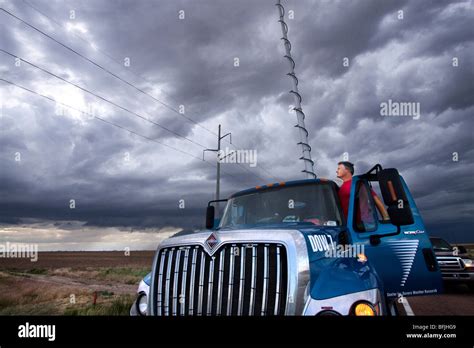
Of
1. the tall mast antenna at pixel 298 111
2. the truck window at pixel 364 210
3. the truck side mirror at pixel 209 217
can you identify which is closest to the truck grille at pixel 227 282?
the truck window at pixel 364 210

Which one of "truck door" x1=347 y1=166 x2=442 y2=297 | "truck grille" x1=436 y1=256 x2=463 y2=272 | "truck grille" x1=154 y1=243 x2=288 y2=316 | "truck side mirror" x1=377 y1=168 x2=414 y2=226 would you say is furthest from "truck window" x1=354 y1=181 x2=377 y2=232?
"truck grille" x1=436 y1=256 x2=463 y2=272

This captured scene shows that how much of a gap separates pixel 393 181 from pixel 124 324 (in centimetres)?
287

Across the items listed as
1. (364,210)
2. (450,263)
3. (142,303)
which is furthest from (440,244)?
(142,303)

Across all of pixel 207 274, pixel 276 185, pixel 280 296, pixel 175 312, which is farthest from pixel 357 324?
pixel 276 185

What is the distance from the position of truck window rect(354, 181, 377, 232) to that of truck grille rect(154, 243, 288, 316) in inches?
59.8

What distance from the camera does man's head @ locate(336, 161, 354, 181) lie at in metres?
4.93

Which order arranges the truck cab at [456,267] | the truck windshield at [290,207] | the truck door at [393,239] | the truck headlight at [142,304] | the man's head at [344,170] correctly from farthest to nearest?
the truck cab at [456,267] < the man's head at [344,170] < the truck windshield at [290,207] < the truck door at [393,239] < the truck headlight at [142,304]

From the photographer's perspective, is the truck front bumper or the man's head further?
the man's head

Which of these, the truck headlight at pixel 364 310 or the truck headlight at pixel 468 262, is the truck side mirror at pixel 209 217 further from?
the truck headlight at pixel 468 262

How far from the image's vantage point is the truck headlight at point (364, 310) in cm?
269

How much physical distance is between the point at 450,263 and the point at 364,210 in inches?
384

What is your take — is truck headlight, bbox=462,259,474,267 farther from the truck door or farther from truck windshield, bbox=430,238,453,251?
the truck door

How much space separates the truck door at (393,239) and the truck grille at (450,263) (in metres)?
8.69

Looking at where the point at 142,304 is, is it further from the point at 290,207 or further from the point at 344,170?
the point at 344,170
